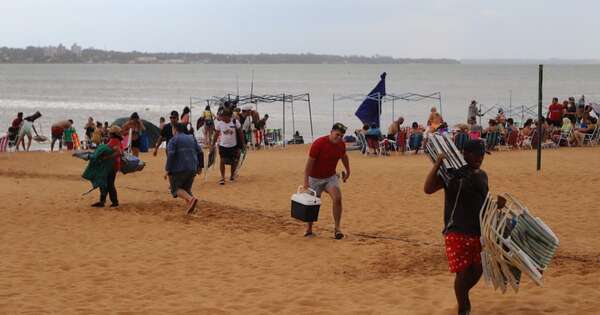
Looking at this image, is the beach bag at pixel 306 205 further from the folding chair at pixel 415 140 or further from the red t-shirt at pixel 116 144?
the folding chair at pixel 415 140

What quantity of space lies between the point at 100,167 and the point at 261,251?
3900 millimetres

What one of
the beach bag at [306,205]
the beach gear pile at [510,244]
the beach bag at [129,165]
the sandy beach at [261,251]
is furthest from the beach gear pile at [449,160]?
the beach bag at [129,165]

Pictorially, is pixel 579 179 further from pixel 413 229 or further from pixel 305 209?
pixel 305 209

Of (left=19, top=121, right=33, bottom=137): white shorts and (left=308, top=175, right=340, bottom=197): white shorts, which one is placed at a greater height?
(left=308, top=175, right=340, bottom=197): white shorts

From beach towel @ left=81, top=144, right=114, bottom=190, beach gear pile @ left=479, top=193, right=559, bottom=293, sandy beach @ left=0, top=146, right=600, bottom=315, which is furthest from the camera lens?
beach towel @ left=81, top=144, right=114, bottom=190

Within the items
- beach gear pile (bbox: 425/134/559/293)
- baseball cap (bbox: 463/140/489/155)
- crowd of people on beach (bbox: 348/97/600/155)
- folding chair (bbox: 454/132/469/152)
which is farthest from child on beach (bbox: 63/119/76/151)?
baseball cap (bbox: 463/140/489/155)

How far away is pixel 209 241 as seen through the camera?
10.4 meters

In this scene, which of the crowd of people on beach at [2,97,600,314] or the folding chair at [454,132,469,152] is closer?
the crowd of people on beach at [2,97,600,314]

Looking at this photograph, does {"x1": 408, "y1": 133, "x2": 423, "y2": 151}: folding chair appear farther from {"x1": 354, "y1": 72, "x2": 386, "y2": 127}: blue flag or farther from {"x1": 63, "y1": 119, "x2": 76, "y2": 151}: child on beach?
{"x1": 63, "y1": 119, "x2": 76, "y2": 151}: child on beach

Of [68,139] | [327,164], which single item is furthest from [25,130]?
[327,164]

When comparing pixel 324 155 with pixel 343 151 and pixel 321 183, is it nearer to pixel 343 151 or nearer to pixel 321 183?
pixel 343 151

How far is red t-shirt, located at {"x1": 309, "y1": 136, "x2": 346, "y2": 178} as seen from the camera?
9.89 meters

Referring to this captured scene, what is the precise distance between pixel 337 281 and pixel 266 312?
1.36 meters

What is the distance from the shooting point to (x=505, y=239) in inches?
237
